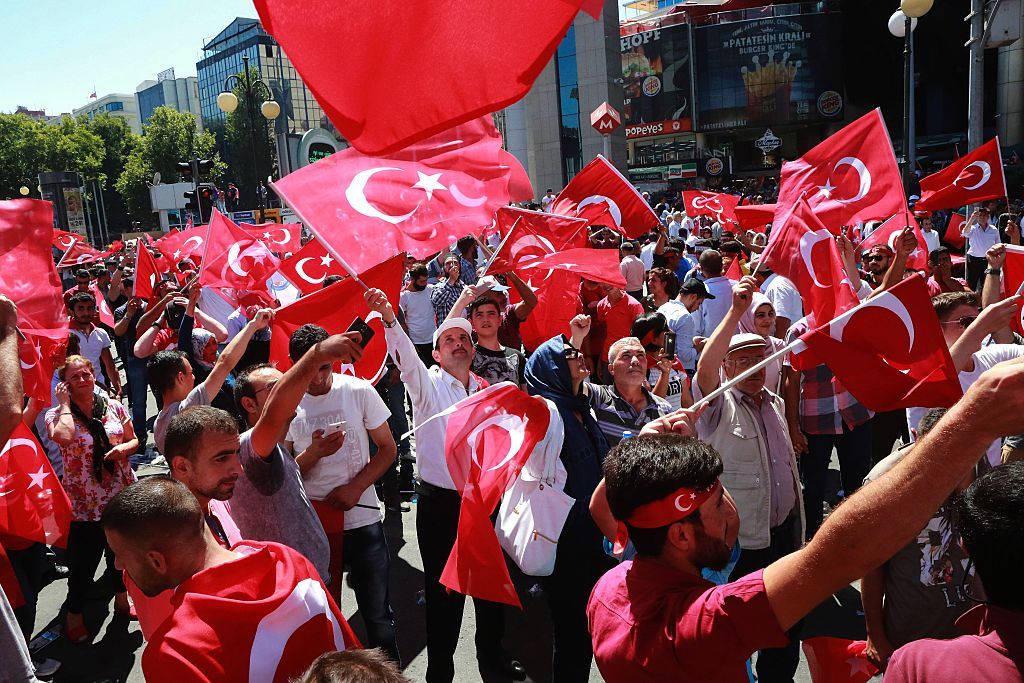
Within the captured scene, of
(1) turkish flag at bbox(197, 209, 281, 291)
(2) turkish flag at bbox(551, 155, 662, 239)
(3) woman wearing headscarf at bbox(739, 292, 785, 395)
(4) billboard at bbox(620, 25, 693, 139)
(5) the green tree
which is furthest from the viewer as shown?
(5) the green tree

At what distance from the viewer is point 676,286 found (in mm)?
8383

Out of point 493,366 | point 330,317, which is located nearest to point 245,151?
point 493,366

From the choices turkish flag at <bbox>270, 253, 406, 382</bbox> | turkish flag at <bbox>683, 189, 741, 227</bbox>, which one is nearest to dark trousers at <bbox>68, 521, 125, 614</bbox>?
turkish flag at <bbox>270, 253, 406, 382</bbox>

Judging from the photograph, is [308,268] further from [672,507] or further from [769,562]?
[672,507]

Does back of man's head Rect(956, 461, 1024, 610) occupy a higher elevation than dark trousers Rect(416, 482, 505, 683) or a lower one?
higher

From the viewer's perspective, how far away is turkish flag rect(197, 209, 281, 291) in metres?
7.56

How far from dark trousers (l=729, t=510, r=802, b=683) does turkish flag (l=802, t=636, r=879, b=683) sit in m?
0.94

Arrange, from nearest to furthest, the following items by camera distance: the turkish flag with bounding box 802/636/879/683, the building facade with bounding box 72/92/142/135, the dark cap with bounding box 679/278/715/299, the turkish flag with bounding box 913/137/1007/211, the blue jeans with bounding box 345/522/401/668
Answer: the turkish flag with bounding box 802/636/879/683
the blue jeans with bounding box 345/522/401/668
the dark cap with bounding box 679/278/715/299
the turkish flag with bounding box 913/137/1007/211
the building facade with bounding box 72/92/142/135

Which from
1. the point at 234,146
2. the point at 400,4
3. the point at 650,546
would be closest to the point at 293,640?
the point at 650,546

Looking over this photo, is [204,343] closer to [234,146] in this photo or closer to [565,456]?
[565,456]

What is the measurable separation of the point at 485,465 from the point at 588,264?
9.27 feet

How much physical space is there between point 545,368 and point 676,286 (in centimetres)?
464

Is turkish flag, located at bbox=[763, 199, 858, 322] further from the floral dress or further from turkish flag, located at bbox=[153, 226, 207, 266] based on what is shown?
turkish flag, located at bbox=[153, 226, 207, 266]

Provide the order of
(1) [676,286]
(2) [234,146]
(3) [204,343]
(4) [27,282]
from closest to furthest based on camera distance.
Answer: (4) [27,282] < (3) [204,343] < (1) [676,286] < (2) [234,146]
